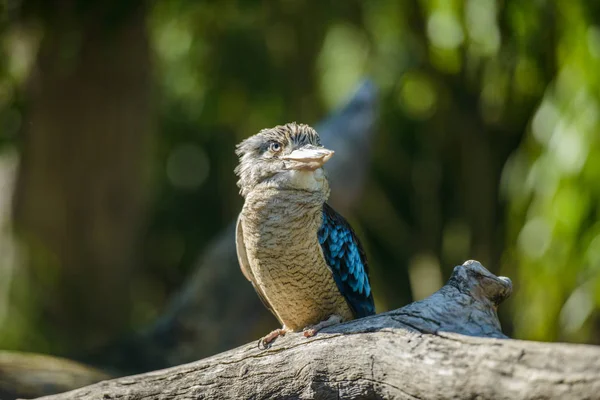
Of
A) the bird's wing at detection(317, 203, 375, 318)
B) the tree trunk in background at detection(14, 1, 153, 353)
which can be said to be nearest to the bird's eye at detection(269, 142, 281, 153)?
the bird's wing at detection(317, 203, 375, 318)

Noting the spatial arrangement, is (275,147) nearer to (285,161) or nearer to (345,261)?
(285,161)

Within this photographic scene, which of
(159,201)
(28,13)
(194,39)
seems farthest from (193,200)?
(28,13)

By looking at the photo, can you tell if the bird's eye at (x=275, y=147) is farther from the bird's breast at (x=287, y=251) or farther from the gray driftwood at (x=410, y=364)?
the gray driftwood at (x=410, y=364)

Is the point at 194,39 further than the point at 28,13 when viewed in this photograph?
A: Yes

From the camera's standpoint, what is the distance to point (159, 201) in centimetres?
1573

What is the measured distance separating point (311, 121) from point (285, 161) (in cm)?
764

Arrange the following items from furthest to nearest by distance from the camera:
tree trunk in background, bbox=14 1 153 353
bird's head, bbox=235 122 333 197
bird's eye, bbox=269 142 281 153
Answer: tree trunk in background, bbox=14 1 153 353
bird's eye, bbox=269 142 281 153
bird's head, bbox=235 122 333 197

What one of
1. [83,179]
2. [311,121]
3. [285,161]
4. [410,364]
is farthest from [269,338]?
[311,121]

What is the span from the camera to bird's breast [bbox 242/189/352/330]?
12.4 ft

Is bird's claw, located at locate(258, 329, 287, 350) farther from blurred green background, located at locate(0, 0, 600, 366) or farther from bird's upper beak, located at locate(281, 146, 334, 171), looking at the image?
blurred green background, located at locate(0, 0, 600, 366)

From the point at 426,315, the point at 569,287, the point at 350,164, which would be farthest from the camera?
the point at 350,164

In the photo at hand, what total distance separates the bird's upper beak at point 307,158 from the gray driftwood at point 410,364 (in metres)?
0.75

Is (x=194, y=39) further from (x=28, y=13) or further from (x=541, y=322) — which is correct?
(x=541, y=322)

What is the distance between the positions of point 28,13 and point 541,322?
5.91 metres
